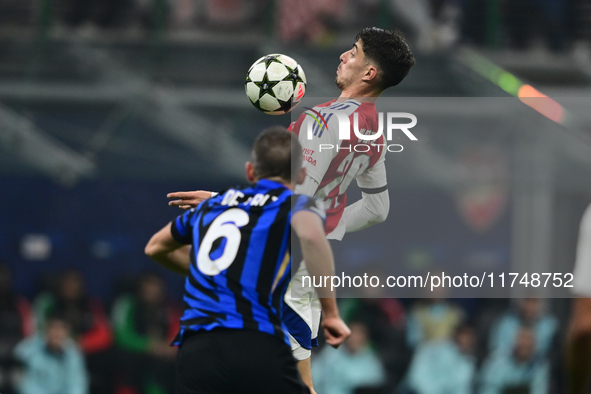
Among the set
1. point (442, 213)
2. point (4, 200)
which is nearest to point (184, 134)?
point (4, 200)

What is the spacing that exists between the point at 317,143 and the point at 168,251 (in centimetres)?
104

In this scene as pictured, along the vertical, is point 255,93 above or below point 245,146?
below

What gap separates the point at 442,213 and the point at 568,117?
2271 millimetres

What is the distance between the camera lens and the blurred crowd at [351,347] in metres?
10.0

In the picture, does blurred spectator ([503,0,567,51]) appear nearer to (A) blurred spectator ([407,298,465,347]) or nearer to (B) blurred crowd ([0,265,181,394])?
(A) blurred spectator ([407,298,465,347])

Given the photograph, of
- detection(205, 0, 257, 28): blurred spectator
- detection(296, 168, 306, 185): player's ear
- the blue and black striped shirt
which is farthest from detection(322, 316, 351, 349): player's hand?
detection(205, 0, 257, 28): blurred spectator

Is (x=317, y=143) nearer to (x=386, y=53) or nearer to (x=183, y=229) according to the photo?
(x=386, y=53)

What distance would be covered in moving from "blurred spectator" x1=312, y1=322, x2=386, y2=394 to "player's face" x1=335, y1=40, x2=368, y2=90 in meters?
5.34

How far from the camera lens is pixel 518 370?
10.2m

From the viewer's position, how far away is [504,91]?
1254cm

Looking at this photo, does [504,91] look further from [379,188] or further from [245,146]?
[379,188]

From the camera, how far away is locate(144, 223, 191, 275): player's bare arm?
4.08 metres

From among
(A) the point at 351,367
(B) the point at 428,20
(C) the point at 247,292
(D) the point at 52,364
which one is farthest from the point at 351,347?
(B) the point at 428,20

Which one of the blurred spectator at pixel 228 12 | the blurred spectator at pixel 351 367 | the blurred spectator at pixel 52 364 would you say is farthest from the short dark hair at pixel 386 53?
the blurred spectator at pixel 228 12
